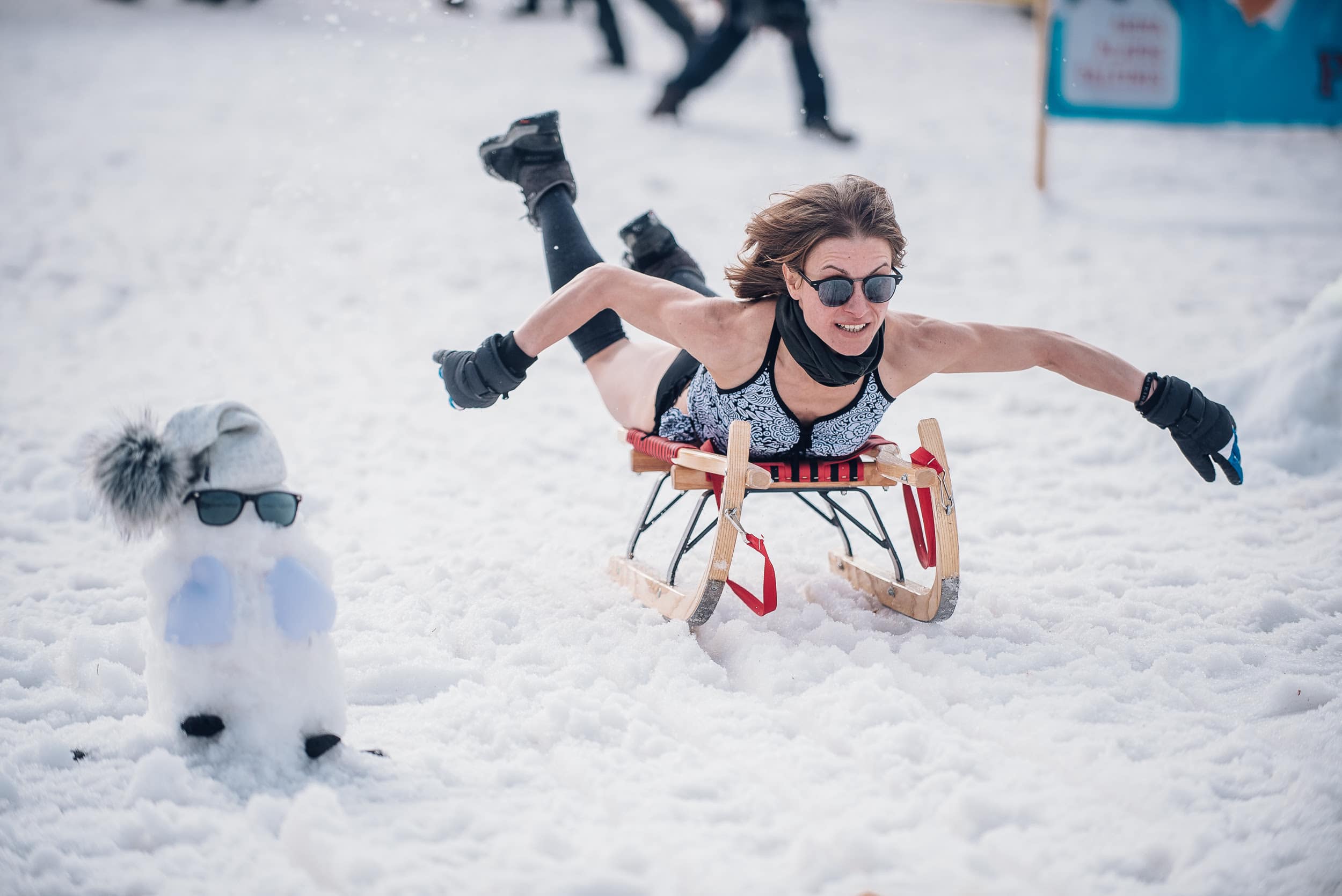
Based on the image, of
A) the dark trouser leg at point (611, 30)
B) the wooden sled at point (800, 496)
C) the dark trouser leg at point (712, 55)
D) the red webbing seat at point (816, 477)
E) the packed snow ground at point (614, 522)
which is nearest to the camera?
the packed snow ground at point (614, 522)

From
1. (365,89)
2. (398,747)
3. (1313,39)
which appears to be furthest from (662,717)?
(365,89)

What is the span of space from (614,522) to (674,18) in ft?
21.5

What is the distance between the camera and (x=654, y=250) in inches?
143

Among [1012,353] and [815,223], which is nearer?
[815,223]

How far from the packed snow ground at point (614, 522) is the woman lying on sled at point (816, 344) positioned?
0.54 metres

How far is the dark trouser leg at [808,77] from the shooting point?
7395 millimetres

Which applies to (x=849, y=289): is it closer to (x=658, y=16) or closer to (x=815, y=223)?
(x=815, y=223)

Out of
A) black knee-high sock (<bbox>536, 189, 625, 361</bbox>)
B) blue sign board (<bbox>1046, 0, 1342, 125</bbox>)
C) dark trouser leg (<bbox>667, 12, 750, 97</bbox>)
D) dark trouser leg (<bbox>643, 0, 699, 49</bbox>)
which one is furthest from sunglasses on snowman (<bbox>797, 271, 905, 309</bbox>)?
dark trouser leg (<bbox>643, 0, 699, 49</bbox>)

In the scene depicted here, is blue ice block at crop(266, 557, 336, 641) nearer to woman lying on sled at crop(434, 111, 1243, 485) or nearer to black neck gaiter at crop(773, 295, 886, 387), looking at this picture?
woman lying on sled at crop(434, 111, 1243, 485)

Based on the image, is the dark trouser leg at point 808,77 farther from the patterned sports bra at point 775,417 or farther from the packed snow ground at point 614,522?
the patterned sports bra at point 775,417

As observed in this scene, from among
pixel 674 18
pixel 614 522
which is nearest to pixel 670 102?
pixel 674 18

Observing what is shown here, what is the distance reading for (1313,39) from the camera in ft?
22.6

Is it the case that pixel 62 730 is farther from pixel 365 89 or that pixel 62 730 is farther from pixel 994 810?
pixel 365 89

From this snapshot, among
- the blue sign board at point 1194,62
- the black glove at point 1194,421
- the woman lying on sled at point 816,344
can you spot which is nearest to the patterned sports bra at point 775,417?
the woman lying on sled at point 816,344
